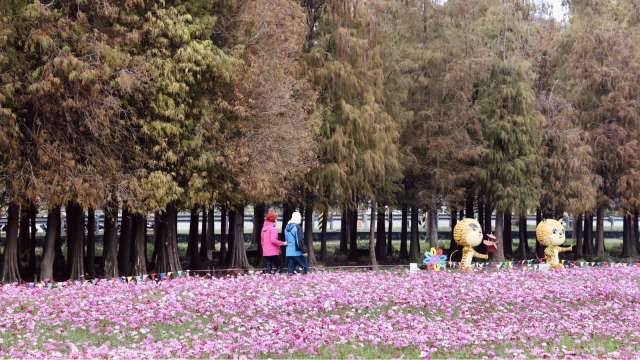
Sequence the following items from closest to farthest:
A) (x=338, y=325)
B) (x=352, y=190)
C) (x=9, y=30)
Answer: (x=338, y=325) → (x=9, y=30) → (x=352, y=190)

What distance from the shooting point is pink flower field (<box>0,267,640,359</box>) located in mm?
12469

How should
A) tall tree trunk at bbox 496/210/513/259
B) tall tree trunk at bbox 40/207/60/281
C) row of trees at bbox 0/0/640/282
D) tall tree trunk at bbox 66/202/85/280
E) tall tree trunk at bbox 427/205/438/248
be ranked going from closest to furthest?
row of trees at bbox 0/0/640/282 → tall tree trunk at bbox 40/207/60/281 → tall tree trunk at bbox 66/202/85/280 → tall tree trunk at bbox 427/205/438/248 → tall tree trunk at bbox 496/210/513/259

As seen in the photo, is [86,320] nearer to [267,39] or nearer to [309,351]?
[309,351]

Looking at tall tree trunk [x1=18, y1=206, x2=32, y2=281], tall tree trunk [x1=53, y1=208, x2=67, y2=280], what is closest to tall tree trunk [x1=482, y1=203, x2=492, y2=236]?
tall tree trunk [x1=53, y1=208, x2=67, y2=280]

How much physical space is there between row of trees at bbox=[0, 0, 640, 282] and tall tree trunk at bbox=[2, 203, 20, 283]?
6cm

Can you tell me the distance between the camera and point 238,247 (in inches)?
1315

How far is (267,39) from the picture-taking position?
28.9 metres

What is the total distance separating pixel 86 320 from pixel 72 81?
33.6ft

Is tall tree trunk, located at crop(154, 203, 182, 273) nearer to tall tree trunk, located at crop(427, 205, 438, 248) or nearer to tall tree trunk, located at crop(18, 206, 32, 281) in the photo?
tall tree trunk, located at crop(18, 206, 32, 281)

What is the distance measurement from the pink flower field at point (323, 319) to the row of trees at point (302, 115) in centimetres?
648

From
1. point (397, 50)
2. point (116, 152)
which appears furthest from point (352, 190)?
point (116, 152)

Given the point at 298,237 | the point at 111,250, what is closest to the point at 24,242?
the point at 111,250

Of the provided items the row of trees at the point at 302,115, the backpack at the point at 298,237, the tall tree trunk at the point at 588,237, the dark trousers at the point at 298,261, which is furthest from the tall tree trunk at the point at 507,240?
the backpack at the point at 298,237

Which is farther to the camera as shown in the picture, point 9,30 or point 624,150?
point 624,150
